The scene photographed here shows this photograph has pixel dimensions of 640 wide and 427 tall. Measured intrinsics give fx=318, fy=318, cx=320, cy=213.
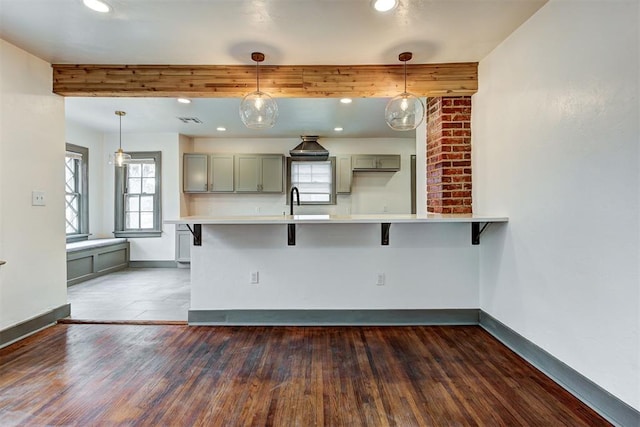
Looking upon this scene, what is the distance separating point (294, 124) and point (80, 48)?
2.94m

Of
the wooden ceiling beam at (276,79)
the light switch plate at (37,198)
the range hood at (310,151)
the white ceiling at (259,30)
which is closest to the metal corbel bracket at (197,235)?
the wooden ceiling beam at (276,79)

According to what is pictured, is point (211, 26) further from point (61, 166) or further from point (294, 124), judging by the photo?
point (294, 124)

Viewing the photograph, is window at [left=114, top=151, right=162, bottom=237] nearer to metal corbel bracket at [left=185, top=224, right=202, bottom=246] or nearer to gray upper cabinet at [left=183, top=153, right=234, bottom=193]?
gray upper cabinet at [left=183, top=153, right=234, bottom=193]


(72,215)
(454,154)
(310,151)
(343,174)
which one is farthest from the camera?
(343,174)

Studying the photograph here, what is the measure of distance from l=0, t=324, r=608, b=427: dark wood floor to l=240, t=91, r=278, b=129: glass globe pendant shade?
1.87 m

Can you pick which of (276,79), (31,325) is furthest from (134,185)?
(276,79)

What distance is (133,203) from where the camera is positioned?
5.94 metres

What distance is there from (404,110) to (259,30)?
4.25 ft

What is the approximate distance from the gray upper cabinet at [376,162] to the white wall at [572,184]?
121 inches

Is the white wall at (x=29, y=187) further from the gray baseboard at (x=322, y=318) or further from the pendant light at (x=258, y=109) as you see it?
the pendant light at (x=258, y=109)

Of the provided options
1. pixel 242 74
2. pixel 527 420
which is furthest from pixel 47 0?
pixel 527 420

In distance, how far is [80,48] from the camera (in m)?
2.67

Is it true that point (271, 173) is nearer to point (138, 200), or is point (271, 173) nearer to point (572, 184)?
point (138, 200)

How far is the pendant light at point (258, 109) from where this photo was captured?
2.63 metres
